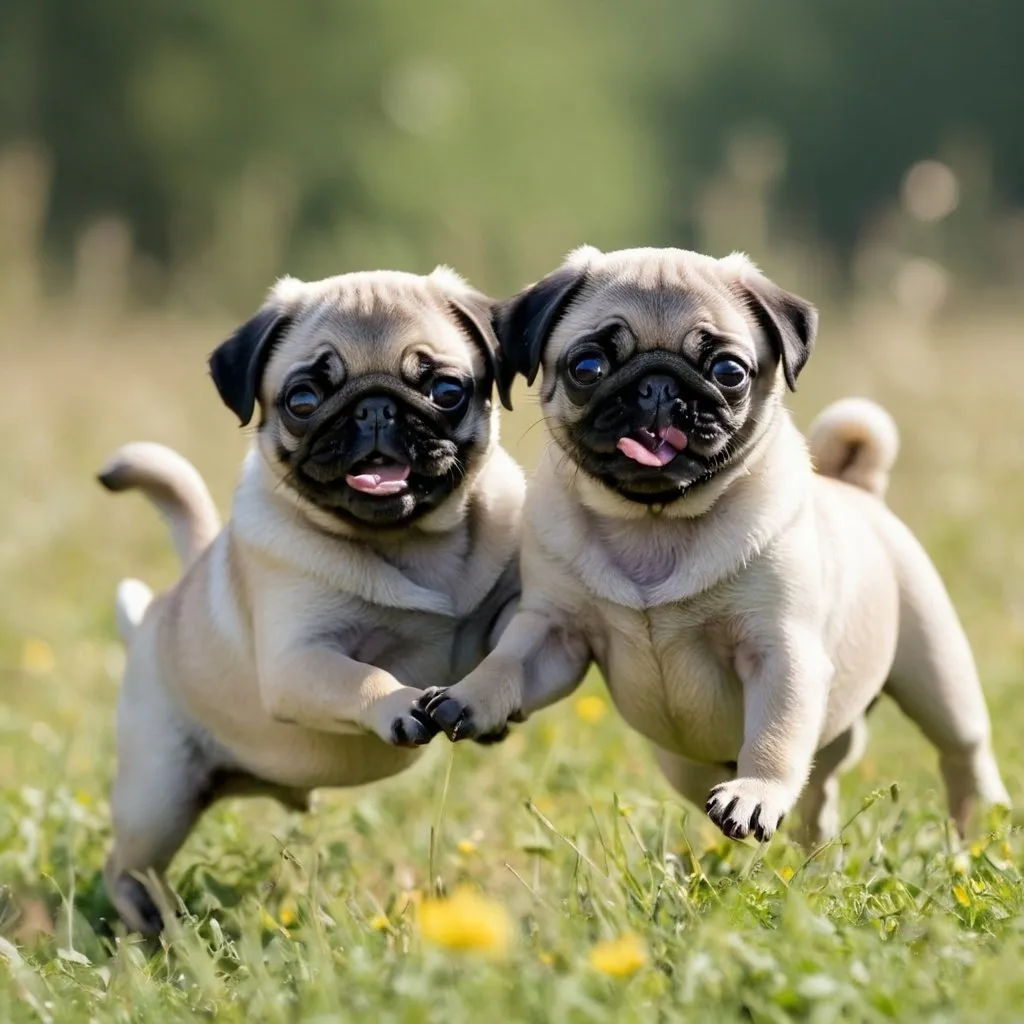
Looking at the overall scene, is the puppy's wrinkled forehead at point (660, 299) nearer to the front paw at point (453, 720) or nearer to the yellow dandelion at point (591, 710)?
the front paw at point (453, 720)

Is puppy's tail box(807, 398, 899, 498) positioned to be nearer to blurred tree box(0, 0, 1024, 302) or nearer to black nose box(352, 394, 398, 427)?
black nose box(352, 394, 398, 427)

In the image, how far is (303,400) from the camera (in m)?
4.02

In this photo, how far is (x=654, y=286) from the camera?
380cm

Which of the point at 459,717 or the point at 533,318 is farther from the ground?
the point at 533,318

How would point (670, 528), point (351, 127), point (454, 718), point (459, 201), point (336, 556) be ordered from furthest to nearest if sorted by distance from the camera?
point (351, 127) < point (459, 201) < point (336, 556) < point (670, 528) < point (454, 718)

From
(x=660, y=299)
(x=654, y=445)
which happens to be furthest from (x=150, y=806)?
(x=660, y=299)

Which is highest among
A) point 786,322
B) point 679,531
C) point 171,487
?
point 786,322

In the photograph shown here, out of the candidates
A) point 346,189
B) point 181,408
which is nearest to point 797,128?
point 346,189

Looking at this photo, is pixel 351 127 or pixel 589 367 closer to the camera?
pixel 589 367

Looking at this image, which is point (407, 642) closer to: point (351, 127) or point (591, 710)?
point (591, 710)

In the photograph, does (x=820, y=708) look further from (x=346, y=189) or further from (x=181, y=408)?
(x=346, y=189)

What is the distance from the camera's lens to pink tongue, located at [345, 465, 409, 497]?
3.86 m

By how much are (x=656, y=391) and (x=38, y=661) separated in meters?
3.48

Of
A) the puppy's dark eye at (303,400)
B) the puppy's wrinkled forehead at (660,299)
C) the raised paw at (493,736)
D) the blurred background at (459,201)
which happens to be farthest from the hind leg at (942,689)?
the puppy's dark eye at (303,400)
